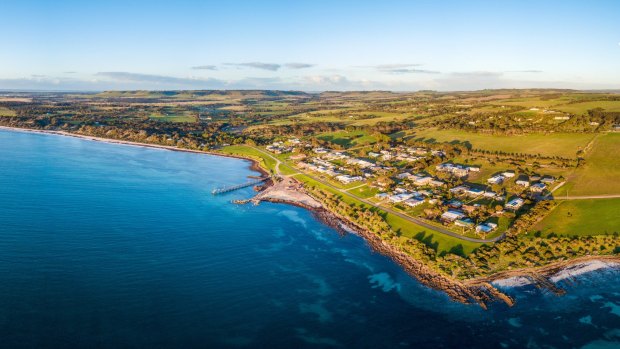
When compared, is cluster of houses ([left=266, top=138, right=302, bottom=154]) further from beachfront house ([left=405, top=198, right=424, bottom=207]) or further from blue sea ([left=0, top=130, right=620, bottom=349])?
beachfront house ([left=405, top=198, right=424, bottom=207])

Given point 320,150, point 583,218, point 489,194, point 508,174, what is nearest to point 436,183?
point 489,194

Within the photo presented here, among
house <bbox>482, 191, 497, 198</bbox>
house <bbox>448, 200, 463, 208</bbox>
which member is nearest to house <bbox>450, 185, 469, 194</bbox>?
house <bbox>482, 191, 497, 198</bbox>

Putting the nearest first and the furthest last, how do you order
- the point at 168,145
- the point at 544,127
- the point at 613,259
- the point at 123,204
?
1. the point at 613,259
2. the point at 123,204
3. the point at 544,127
4. the point at 168,145

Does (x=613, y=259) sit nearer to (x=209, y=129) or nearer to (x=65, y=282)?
(x=65, y=282)

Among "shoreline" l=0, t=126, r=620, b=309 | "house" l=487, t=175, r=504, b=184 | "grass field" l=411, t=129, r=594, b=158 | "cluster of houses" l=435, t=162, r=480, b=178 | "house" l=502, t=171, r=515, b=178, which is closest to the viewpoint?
"shoreline" l=0, t=126, r=620, b=309

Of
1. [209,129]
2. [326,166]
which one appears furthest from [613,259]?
[209,129]

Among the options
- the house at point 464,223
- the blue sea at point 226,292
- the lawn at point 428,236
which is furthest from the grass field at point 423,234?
the blue sea at point 226,292
